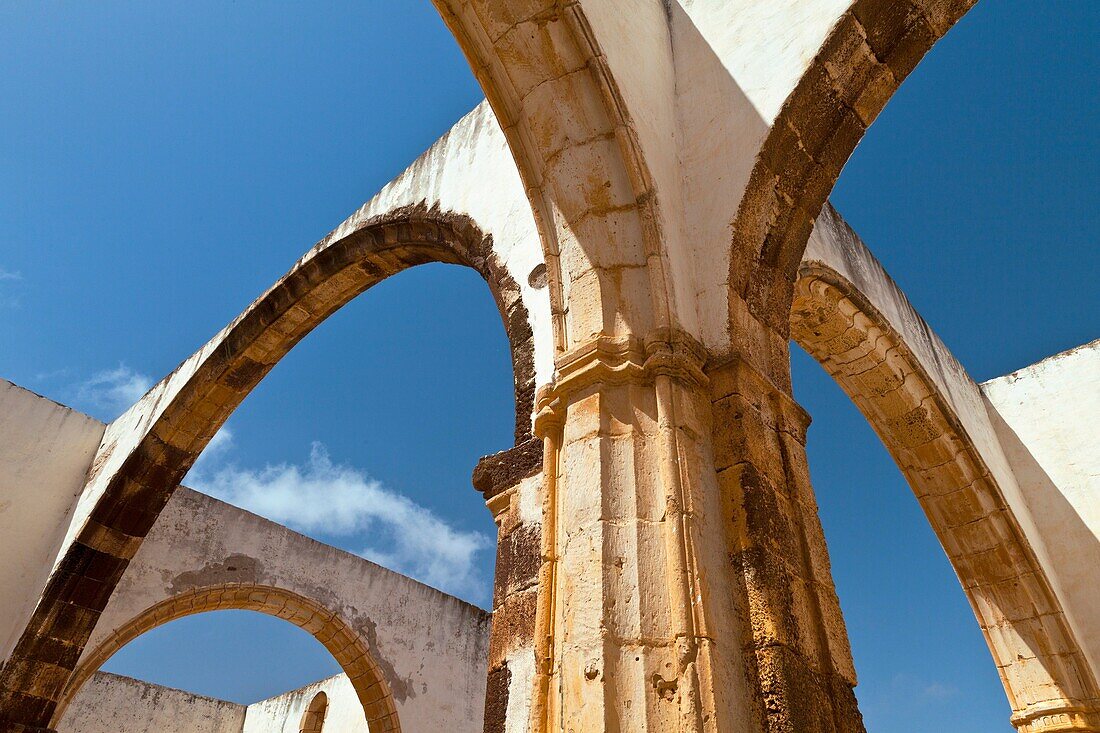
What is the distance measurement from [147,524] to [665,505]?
18.5 feet

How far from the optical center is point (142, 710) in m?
11.6

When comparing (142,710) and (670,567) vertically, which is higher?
(142,710)

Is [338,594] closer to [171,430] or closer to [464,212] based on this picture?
[171,430]

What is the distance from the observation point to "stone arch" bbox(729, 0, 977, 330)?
116 inches

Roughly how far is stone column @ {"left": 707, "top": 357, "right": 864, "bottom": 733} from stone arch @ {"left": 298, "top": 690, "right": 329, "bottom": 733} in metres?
10.2

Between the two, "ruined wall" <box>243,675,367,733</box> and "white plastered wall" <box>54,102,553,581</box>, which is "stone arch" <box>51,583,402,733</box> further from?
"white plastered wall" <box>54,102,553,581</box>

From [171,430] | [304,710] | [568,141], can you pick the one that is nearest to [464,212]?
[568,141]

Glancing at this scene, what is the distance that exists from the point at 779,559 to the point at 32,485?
22.3 ft

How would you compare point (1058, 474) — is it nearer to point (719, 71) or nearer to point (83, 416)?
point (719, 71)

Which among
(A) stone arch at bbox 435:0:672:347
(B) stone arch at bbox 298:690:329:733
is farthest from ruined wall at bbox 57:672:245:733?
(A) stone arch at bbox 435:0:672:347

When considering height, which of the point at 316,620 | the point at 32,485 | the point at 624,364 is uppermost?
the point at 32,485

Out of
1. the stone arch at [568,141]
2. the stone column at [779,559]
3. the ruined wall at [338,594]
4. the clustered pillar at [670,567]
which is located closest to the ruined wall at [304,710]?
the ruined wall at [338,594]

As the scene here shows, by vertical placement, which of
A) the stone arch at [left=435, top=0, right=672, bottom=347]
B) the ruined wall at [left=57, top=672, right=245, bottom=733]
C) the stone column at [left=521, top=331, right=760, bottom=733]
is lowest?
the stone column at [left=521, top=331, right=760, bottom=733]

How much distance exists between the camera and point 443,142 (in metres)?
5.01
